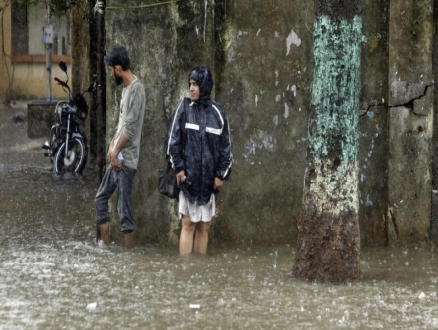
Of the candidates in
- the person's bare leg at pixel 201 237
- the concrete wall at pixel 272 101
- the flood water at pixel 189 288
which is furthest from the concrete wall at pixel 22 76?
the person's bare leg at pixel 201 237

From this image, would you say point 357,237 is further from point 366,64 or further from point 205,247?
point 366,64

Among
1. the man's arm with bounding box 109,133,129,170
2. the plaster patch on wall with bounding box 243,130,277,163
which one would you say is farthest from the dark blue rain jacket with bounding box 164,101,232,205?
the plaster patch on wall with bounding box 243,130,277,163

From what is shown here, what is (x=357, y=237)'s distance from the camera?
788cm

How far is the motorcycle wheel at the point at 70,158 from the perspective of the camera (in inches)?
595

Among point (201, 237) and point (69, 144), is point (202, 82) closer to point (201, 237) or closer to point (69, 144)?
point (201, 237)

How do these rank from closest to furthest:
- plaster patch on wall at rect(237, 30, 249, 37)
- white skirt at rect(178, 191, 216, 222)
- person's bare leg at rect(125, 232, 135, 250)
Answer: white skirt at rect(178, 191, 216, 222), person's bare leg at rect(125, 232, 135, 250), plaster patch on wall at rect(237, 30, 249, 37)

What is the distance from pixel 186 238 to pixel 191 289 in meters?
1.19

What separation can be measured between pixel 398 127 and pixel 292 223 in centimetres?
132

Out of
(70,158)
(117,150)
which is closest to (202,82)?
(117,150)

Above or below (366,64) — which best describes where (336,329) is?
below

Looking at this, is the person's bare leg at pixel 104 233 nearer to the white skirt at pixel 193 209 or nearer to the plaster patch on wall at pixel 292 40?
the white skirt at pixel 193 209

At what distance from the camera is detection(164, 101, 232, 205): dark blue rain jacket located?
8.54m

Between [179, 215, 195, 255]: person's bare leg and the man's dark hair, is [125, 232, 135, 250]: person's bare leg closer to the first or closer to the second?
[179, 215, 195, 255]: person's bare leg

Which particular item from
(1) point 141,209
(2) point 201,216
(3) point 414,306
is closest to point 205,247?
(2) point 201,216
